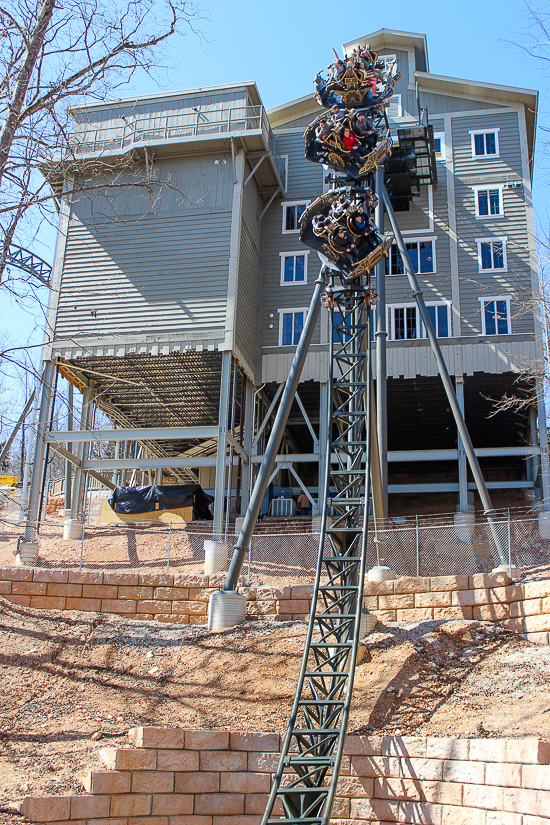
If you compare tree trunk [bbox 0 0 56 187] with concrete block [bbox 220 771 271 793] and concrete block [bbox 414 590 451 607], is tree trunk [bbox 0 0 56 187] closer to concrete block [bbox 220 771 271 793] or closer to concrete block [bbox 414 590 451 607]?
concrete block [bbox 220 771 271 793]

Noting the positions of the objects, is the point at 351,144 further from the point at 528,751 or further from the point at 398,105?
the point at 398,105

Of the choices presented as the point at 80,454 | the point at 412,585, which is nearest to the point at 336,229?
the point at 412,585

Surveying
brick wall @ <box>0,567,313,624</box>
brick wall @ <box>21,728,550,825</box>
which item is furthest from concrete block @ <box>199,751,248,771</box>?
brick wall @ <box>0,567,313,624</box>

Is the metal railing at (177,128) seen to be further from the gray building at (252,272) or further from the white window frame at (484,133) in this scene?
the white window frame at (484,133)

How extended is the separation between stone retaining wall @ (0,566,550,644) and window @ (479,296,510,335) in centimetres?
1604

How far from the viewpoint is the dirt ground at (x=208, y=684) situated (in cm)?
1104

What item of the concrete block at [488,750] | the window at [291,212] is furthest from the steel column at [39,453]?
the concrete block at [488,750]

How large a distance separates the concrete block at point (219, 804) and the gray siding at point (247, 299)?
59.9 ft

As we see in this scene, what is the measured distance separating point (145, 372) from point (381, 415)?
12645mm

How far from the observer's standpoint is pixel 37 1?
1138 centimetres

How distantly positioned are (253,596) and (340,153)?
31.5 feet

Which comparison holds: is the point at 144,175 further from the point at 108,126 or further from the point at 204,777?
the point at 204,777

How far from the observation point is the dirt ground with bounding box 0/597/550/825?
11.0 metres

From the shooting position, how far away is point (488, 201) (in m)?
31.2
